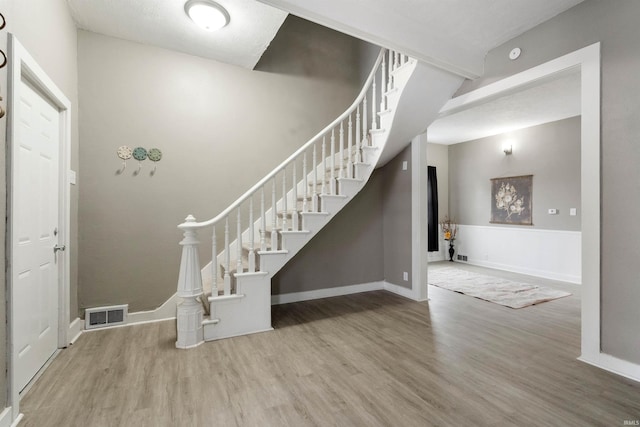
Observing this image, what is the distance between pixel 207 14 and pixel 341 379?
309 cm

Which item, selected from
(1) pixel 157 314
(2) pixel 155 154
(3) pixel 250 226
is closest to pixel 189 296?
(3) pixel 250 226

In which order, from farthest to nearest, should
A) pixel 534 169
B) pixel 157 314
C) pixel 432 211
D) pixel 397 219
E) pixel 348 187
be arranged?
pixel 432 211
pixel 534 169
pixel 397 219
pixel 348 187
pixel 157 314

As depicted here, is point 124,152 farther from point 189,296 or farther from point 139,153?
point 189,296

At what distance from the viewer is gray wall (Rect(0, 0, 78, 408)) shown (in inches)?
60.8

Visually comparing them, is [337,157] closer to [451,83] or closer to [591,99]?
[451,83]

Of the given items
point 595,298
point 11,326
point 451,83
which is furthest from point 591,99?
point 11,326

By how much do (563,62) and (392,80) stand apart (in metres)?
1.56

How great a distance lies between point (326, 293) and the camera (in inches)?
158

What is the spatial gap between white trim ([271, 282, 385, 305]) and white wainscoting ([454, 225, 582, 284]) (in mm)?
3127

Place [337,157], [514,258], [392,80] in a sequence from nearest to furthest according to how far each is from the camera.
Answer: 1. [392,80]
2. [337,157]
3. [514,258]

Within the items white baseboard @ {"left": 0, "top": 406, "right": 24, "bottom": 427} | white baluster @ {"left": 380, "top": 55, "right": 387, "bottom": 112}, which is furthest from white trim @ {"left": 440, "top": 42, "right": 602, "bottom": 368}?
white baseboard @ {"left": 0, "top": 406, "right": 24, "bottom": 427}

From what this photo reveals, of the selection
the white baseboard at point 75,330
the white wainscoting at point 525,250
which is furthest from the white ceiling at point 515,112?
the white baseboard at point 75,330

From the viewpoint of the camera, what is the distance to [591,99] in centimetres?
218

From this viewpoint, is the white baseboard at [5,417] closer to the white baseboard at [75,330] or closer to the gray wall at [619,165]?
the white baseboard at [75,330]
